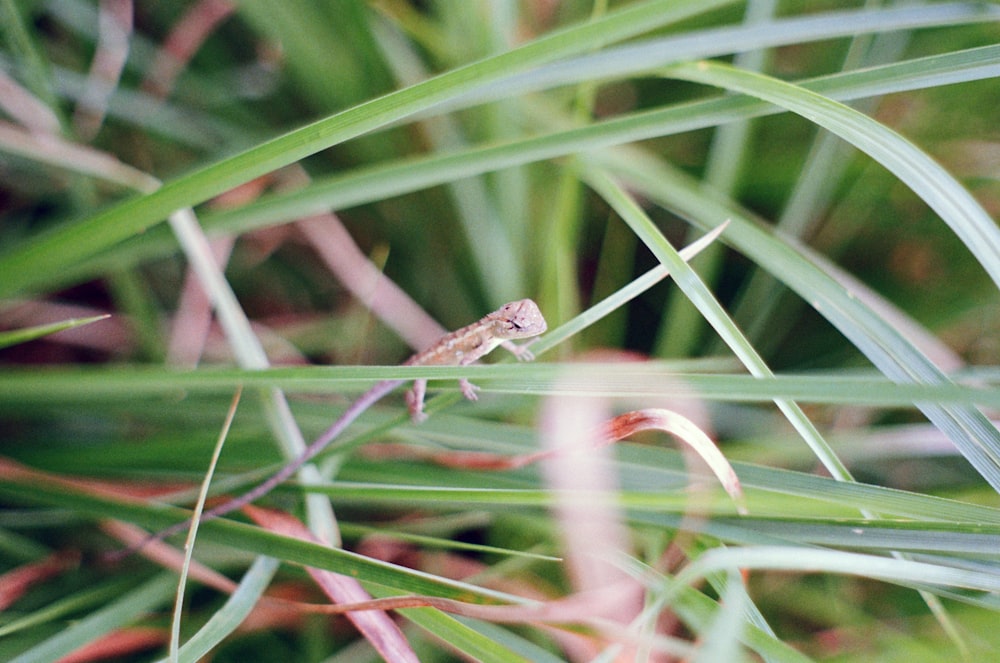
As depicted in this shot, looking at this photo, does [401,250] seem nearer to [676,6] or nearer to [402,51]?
[402,51]

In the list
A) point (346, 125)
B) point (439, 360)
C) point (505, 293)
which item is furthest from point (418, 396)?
point (505, 293)

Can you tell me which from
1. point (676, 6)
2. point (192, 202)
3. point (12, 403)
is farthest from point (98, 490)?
point (676, 6)

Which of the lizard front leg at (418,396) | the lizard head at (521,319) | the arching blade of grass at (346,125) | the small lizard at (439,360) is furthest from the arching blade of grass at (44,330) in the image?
the lizard head at (521,319)

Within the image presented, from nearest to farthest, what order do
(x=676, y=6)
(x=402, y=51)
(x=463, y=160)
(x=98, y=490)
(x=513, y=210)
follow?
(x=676, y=6)
(x=463, y=160)
(x=98, y=490)
(x=513, y=210)
(x=402, y=51)

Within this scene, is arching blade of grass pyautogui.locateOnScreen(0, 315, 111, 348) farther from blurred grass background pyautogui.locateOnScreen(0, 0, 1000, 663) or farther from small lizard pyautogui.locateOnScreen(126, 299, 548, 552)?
small lizard pyautogui.locateOnScreen(126, 299, 548, 552)

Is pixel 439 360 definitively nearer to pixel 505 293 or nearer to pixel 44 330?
pixel 505 293

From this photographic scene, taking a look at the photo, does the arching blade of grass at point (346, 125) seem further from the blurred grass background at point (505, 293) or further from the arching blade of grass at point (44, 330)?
the arching blade of grass at point (44, 330)

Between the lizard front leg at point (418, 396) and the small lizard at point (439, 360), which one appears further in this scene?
the small lizard at point (439, 360)

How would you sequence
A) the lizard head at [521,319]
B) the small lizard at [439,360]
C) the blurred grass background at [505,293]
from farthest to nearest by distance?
the lizard head at [521,319] < the small lizard at [439,360] < the blurred grass background at [505,293]
